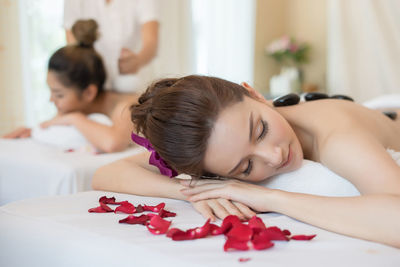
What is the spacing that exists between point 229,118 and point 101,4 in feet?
7.90

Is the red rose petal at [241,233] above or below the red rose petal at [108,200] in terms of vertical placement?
above

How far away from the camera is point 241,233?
2.93 feet

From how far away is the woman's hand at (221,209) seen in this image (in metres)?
1.10

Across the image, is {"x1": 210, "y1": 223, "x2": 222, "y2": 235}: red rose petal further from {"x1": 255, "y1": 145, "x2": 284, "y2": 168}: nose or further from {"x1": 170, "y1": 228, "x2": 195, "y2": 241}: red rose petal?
{"x1": 255, "y1": 145, "x2": 284, "y2": 168}: nose

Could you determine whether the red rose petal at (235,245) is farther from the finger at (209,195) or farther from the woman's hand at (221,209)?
the finger at (209,195)

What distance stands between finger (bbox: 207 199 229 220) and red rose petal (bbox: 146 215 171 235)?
0.47 feet

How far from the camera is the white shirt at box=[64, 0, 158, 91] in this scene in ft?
10.2

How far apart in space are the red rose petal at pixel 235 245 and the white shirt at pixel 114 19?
2.34 m

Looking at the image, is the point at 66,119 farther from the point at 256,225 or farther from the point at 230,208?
the point at 256,225

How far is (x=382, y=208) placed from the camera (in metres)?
0.94

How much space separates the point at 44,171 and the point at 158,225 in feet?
3.82

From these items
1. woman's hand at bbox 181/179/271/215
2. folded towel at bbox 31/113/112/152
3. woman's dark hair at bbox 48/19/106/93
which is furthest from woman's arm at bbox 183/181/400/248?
woman's dark hair at bbox 48/19/106/93

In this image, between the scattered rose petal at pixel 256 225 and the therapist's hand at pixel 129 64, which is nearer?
the scattered rose petal at pixel 256 225

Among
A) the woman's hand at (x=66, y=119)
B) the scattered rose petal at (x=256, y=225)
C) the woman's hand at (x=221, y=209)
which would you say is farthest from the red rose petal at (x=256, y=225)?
the woman's hand at (x=66, y=119)
